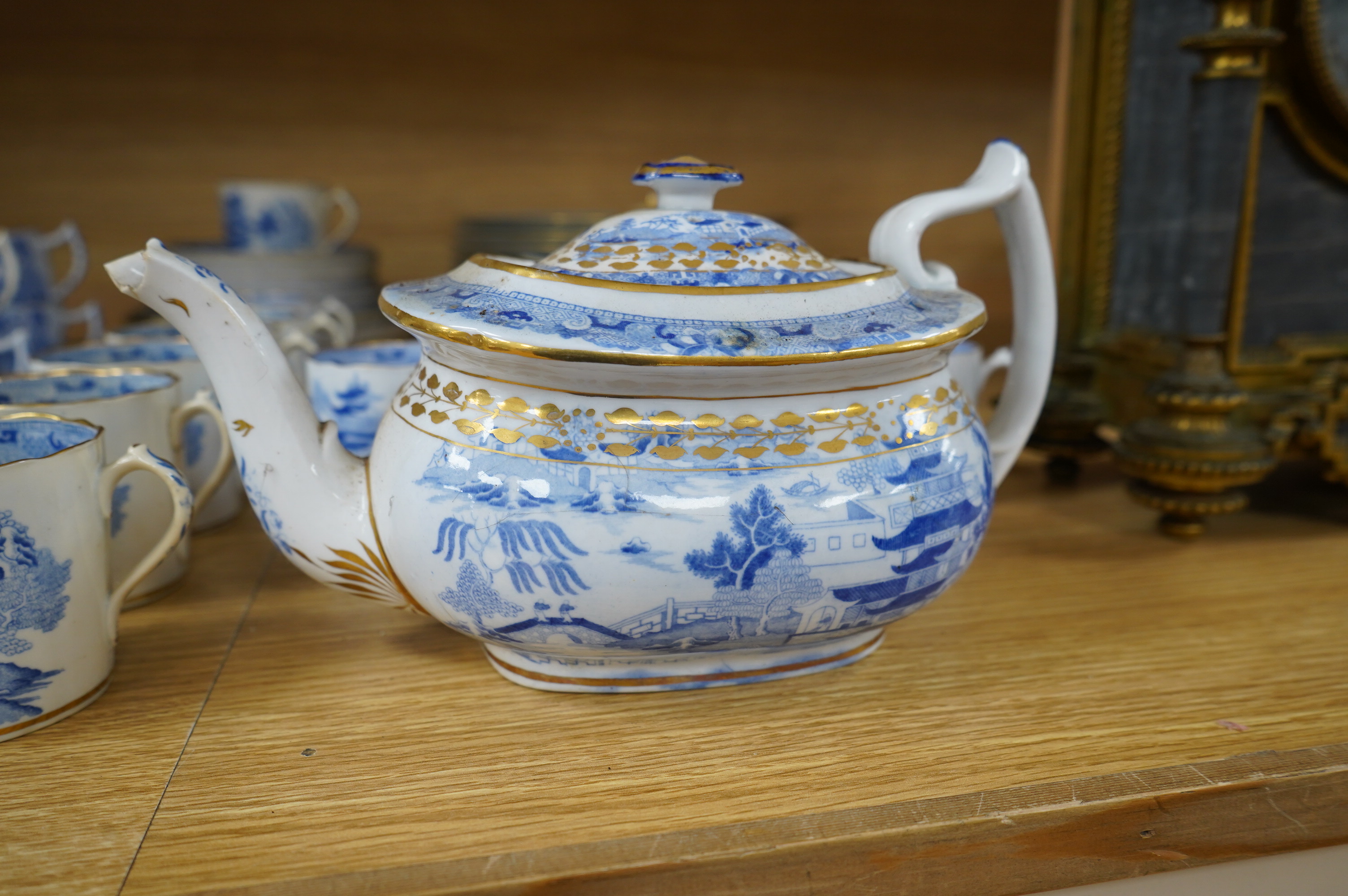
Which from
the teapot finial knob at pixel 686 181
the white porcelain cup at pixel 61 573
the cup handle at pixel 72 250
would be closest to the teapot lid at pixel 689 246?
the teapot finial knob at pixel 686 181

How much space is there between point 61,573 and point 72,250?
70 centimetres

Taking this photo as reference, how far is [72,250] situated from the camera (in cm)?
102

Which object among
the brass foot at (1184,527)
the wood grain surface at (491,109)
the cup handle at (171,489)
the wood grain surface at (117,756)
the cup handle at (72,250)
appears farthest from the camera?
the wood grain surface at (491,109)

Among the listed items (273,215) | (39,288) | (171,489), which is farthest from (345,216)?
(171,489)

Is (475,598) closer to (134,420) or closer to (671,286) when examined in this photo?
(671,286)

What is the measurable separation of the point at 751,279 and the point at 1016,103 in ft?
2.95

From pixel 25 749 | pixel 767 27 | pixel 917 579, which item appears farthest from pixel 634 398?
pixel 767 27

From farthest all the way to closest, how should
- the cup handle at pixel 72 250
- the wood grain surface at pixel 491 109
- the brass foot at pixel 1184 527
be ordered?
1. the wood grain surface at pixel 491 109
2. the cup handle at pixel 72 250
3. the brass foot at pixel 1184 527

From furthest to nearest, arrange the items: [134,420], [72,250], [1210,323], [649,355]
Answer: [72,250]
[1210,323]
[134,420]
[649,355]

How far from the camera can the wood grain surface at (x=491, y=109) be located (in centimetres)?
101

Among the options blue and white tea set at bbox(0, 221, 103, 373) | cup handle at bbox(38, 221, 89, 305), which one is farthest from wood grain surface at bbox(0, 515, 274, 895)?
cup handle at bbox(38, 221, 89, 305)

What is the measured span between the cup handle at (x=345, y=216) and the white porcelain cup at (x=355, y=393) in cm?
38

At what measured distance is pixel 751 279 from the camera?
48 cm

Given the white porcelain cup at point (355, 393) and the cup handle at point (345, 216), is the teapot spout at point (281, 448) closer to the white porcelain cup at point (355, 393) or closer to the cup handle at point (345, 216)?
the white porcelain cup at point (355, 393)
